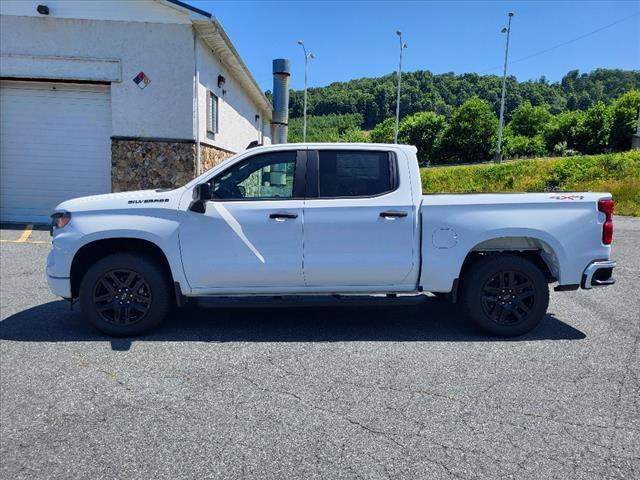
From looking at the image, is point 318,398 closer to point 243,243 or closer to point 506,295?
point 243,243

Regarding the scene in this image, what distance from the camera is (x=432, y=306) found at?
6.01m

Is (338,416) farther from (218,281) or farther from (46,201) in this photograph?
(46,201)

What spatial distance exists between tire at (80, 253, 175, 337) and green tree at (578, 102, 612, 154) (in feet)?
160

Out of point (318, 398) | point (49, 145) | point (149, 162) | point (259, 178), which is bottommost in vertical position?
point (318, 398)

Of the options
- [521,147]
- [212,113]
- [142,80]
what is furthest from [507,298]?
[521,147]

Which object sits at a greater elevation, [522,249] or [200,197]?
[200,197]

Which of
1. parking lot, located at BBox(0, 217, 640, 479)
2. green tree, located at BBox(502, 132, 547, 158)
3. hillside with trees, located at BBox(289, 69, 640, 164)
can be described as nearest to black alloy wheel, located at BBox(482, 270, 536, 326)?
parking lot, located at BBox(0, 217, 640, 479)

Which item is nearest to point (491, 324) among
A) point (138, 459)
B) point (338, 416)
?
point (338, 416)

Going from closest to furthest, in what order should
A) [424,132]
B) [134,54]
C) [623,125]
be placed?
[134,54] < [623,125] < [424,132]

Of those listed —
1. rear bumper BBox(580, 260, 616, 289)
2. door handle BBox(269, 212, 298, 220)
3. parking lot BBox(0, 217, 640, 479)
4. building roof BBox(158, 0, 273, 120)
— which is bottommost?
parking lot BBox(0, 217, 640, 479)

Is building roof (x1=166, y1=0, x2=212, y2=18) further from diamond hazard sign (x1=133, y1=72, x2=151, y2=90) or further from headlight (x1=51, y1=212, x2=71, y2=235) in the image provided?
headlight (x1=51, y1=212, x2=71, y2=235)

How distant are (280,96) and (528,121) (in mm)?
68767

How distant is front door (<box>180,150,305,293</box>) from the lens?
4641 millimetres

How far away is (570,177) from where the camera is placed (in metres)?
29.0
